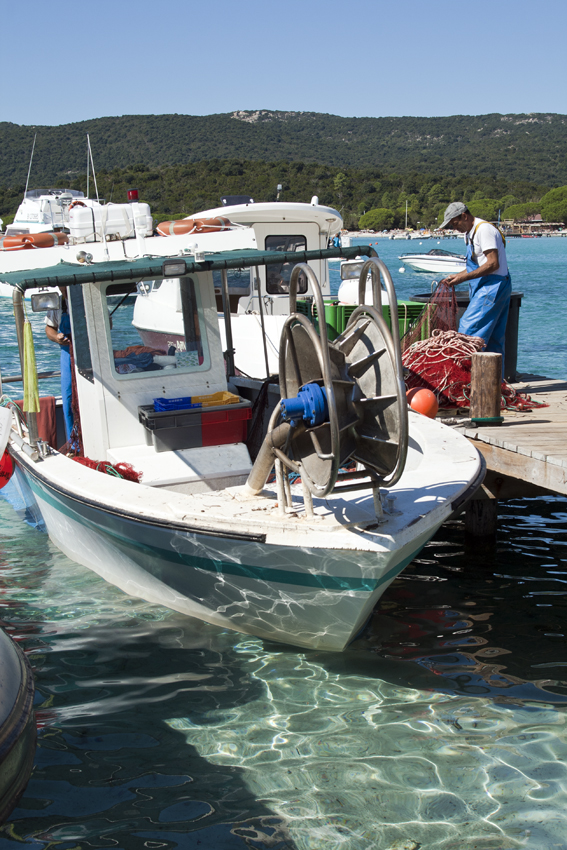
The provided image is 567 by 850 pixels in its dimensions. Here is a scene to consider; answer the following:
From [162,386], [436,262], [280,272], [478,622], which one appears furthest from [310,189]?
[478,622]

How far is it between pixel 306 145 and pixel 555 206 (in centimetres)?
5605

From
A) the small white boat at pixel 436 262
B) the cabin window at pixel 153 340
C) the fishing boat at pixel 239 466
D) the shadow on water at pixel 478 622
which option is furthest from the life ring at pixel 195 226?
the small white boat at pixel 436 262

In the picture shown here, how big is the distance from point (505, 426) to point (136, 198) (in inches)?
195

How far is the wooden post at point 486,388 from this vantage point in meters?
5.84

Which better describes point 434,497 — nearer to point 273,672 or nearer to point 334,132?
point 273,672

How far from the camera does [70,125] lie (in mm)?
104250

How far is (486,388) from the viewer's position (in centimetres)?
599

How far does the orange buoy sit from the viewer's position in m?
6.00

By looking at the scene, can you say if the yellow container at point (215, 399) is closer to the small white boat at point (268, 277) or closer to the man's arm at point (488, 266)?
the man's arm at point (488, 266)

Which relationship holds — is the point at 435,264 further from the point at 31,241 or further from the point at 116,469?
the point at 116,469

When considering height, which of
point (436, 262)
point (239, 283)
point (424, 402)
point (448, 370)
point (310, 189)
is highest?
point (310, 189)

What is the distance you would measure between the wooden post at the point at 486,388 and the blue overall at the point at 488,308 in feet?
2.70

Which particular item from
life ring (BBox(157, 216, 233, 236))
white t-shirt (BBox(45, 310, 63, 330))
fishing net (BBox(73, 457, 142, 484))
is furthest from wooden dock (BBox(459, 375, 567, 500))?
white t-shirt (BBox(45, 310, 63, 330))

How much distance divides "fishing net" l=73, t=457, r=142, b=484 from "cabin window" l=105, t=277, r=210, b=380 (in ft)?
2.09
